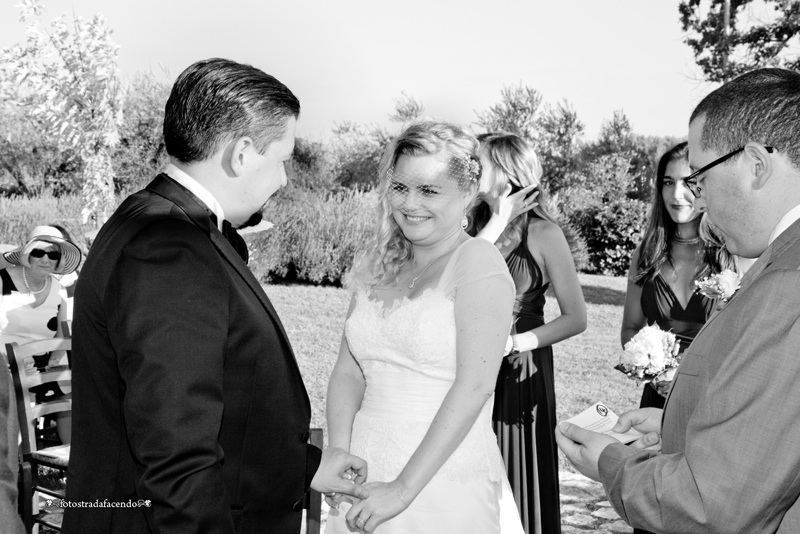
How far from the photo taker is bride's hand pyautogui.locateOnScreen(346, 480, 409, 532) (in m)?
2.72

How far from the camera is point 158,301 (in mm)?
1680

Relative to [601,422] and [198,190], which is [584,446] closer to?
[601,422]

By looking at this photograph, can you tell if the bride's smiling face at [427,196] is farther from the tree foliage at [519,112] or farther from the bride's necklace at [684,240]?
the tree foliage at [519,112]

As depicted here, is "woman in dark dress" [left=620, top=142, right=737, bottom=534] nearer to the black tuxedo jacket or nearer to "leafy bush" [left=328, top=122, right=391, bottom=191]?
the black tuxedo jacket

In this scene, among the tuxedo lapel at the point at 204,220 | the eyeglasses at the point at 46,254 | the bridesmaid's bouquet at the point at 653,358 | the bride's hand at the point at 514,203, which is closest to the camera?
the tuxedo lapel at the point at 204,220

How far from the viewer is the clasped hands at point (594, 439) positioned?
1962mm

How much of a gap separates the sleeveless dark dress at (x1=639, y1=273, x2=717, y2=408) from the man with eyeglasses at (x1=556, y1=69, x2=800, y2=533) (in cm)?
241

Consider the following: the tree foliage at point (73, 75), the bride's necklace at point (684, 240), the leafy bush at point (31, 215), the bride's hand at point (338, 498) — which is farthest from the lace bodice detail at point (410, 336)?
the leafy bush at point (31, 215)

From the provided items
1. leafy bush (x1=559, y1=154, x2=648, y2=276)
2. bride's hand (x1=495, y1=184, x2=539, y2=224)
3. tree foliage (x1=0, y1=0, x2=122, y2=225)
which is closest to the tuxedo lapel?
bride's hand (x1=495, y1=184, x2=539, y2=224)

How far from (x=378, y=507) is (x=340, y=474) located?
7.4 inches

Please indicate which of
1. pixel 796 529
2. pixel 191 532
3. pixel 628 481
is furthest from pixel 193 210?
pixel 796 529

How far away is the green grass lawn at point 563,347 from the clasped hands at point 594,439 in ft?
14.6

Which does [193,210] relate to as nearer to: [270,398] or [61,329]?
[270,398]

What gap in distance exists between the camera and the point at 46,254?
619cm
